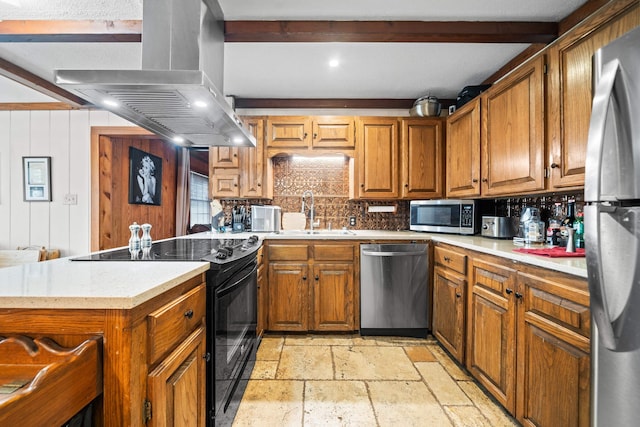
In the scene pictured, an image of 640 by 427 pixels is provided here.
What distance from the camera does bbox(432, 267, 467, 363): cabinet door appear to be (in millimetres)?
2096

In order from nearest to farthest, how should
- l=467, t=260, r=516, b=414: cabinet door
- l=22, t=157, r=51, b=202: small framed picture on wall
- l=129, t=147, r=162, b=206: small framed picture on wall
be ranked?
l=467, t=260, r=516, b=414: cabinet door → l=22, t=157, r=51, b=202: small framed picture on wall → l=129, t=147, r=162, b=206: small framed picture on wall

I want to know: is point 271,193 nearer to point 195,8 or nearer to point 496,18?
point 195,8

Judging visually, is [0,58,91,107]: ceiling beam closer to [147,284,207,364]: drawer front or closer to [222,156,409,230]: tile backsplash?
[222,156,409,230]: tile backsplash

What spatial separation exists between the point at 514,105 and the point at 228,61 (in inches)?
88.9

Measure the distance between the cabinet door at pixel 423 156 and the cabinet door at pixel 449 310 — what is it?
911mm

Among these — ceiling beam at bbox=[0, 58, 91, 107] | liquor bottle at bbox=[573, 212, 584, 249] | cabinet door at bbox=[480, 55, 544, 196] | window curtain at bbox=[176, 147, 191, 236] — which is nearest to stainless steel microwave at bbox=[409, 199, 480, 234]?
cabinet door at bbox=[480, 55, 544, 196]

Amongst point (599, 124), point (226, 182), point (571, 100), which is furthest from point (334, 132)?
point (599, 124)

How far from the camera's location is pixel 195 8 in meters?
1.59

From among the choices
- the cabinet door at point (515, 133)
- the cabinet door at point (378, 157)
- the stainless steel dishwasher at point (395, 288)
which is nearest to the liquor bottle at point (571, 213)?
the cabinet door at point (515, 133)

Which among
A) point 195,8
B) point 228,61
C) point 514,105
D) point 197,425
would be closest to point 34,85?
point 228,61

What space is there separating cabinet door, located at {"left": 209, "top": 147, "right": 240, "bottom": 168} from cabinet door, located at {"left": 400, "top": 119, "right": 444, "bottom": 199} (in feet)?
5.76

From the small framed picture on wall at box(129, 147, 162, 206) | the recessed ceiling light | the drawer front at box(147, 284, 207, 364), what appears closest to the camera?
the drawer front at box(147, 284, 207, 364)

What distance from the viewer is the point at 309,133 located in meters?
2.99

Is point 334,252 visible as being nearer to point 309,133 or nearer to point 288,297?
point 288,297
